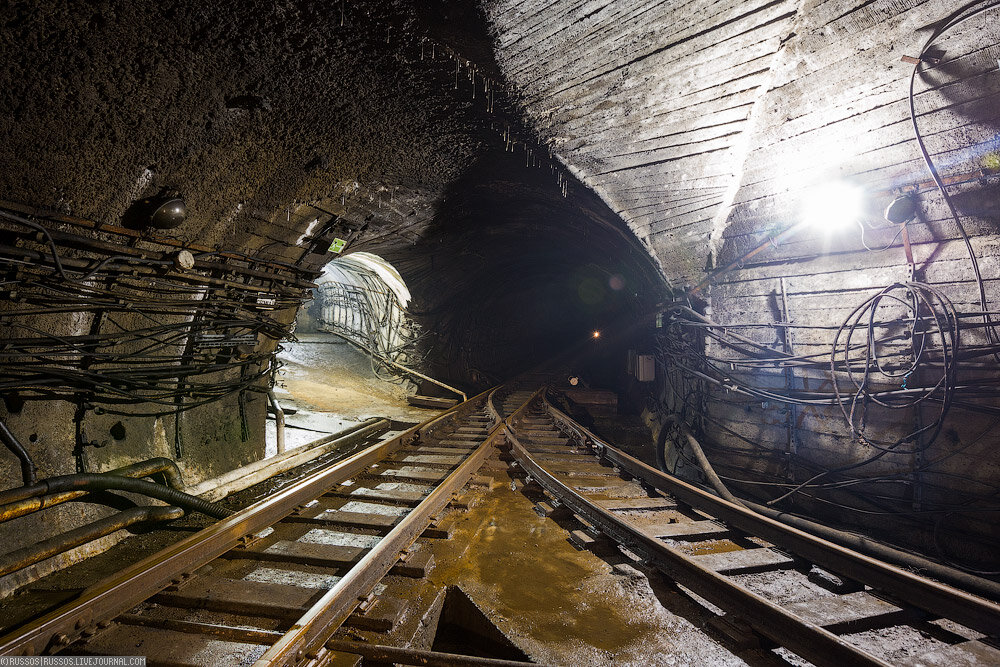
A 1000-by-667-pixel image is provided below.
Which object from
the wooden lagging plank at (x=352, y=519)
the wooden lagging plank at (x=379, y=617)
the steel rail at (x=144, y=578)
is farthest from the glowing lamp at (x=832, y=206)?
the steel rail at (x=144, y=578)

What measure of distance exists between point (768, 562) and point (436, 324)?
1065 cm

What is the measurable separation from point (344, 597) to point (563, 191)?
253 inches

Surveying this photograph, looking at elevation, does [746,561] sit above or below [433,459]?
below

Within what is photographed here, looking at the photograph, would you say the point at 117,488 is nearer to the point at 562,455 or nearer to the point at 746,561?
the point at 562,455

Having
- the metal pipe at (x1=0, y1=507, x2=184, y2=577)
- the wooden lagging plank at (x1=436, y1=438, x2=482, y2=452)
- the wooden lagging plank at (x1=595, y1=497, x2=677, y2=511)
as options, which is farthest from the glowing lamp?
the metal pipe at (x1=0, y1=507, x2=184, y2=577)

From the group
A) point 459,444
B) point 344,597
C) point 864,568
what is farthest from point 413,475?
point 864,568

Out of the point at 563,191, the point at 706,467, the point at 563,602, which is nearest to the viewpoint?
the point at 563,602

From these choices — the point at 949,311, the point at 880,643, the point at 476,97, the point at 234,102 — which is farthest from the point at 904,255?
the point at 234,102

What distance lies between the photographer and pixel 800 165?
5.02m

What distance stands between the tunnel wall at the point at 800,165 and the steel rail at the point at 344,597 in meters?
4.33

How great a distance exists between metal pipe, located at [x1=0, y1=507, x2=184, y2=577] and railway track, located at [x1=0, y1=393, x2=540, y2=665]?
1278 mm

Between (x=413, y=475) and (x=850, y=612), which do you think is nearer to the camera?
(x=850, y=612)

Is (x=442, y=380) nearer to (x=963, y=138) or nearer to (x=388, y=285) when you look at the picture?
(x=388, y=285)

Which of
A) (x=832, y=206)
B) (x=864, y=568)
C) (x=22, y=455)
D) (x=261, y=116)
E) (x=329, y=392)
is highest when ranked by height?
(x=261, y=116)
